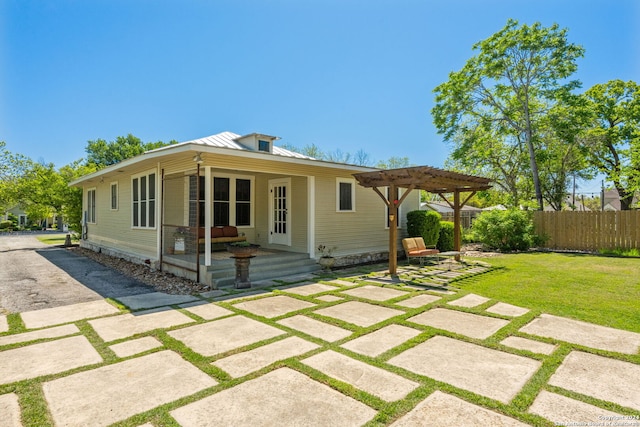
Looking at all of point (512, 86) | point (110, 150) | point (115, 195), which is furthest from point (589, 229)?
point (110, 150)

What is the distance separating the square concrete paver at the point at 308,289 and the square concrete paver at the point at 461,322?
1.97m

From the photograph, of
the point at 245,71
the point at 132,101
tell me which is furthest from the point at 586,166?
the point at 132,101

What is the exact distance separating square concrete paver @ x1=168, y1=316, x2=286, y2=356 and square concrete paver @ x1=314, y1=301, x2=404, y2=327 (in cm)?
92

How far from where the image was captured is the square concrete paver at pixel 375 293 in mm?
5461

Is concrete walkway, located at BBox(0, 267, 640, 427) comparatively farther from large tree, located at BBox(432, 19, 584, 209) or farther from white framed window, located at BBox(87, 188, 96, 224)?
large tree, located at BBox(432, 19, 584, 209)

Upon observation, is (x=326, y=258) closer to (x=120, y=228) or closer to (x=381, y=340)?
(x=381, y=340)

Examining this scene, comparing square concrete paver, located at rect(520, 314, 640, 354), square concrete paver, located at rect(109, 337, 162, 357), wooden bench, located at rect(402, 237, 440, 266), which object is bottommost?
square concrete paver, located at rect(109, 337, 162, 357)

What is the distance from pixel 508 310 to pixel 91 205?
1507 centimetres

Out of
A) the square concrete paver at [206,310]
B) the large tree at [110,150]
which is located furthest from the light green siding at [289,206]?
the large tree at [110,150]

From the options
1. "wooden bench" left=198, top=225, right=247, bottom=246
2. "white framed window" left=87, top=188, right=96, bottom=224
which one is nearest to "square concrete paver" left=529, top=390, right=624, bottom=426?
"wooden bench" left=198, top=225, right=247, bottom=246

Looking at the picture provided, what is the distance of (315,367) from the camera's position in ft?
9.62

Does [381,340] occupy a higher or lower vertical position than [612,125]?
lower

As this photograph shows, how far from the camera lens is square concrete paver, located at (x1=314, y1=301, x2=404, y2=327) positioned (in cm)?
426

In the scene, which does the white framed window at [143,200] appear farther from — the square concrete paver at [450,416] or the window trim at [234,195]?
the square concrete paver at [450,416]
